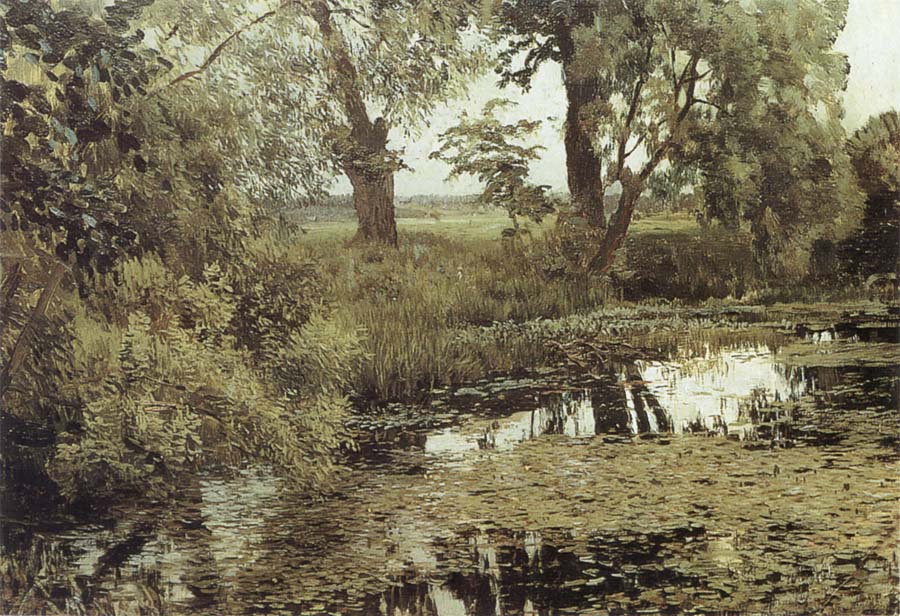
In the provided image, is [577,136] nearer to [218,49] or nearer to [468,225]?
[468,225]

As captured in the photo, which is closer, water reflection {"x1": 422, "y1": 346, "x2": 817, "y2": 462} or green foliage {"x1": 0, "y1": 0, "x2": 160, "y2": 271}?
green foliage {"x1": 0, "y1": 0, "x2": 160, "y2": 271}

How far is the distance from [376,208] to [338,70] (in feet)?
1.69

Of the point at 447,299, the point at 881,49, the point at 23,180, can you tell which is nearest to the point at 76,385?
the point at 23,180

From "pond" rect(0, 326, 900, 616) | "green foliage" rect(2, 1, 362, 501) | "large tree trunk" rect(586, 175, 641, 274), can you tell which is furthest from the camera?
"large tree trunk" rect(586, 175, 641, 274)

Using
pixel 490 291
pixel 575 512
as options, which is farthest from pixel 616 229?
pixel 575 512

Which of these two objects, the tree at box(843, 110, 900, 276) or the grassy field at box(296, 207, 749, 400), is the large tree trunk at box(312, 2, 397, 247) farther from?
the tree at box(843, 110, 900, 276)

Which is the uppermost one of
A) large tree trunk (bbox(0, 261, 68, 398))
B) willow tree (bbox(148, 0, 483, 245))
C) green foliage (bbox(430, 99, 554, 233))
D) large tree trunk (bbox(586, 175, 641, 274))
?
willow tree (bbox(148, 0, 483, 245))

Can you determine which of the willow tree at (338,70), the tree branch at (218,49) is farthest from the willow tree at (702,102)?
the tree branch at (218,49)

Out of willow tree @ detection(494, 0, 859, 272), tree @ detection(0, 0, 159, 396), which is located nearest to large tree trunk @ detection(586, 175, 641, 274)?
willow tree @ detection(494, 0, 859, 272)

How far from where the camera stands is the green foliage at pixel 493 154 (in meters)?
3.13

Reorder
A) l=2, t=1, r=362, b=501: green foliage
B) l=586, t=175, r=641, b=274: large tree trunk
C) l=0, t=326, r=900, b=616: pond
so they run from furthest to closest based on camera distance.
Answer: l=586, t=175, r=641, b=274: large tree trunk < l=2, t=1, r=362, b=501: green foliage < l=0, t=326, r=900, b=616: pond

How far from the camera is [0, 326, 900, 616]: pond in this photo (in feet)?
9.62

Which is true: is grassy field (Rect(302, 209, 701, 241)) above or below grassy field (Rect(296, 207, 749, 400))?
above

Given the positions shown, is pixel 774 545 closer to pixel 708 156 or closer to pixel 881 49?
pixel 708 156
